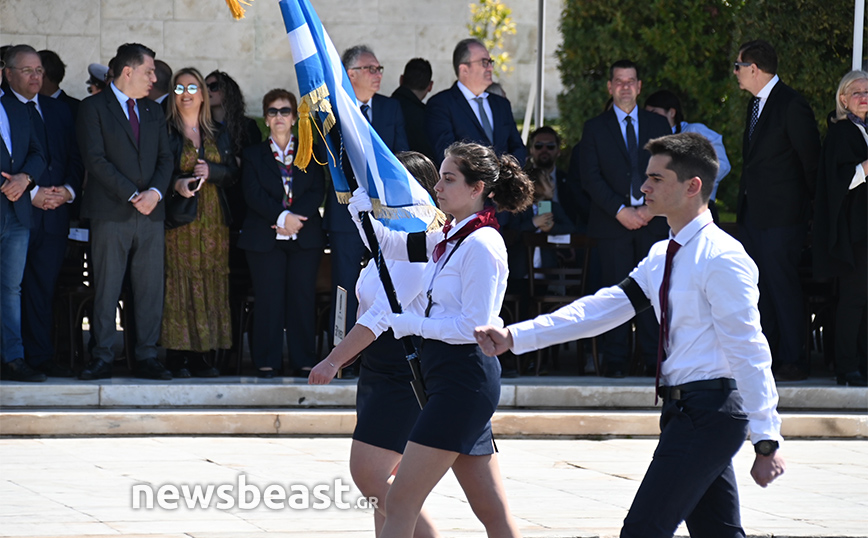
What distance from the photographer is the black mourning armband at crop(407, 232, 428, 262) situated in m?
5.37

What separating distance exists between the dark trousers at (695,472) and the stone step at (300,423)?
4.81 meters

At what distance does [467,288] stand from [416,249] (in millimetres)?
582

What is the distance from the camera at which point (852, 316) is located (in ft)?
32.7

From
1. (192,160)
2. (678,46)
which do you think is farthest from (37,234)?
(678,46)

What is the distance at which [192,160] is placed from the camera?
9.78 meters

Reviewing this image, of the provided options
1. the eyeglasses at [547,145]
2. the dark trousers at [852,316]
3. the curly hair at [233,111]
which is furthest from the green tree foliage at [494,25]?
the dark trousers at [852,316]

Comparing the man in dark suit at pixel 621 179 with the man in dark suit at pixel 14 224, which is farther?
the man in dark suit at pixel 621 179

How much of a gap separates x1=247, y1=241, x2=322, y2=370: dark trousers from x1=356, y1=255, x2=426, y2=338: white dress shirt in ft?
14.7

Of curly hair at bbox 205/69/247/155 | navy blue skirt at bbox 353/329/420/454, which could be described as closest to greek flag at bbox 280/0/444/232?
navy blue skirt at bbox 353/329/420/454

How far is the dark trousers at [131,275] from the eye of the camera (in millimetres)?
9477

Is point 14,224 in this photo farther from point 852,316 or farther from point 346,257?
point 852,316

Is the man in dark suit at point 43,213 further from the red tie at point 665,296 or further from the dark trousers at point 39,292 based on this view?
the red tie at point 665,296

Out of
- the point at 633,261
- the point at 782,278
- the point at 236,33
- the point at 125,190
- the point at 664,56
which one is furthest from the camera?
the point at 236,33

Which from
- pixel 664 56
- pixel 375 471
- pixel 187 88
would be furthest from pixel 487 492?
pixel 664 56
